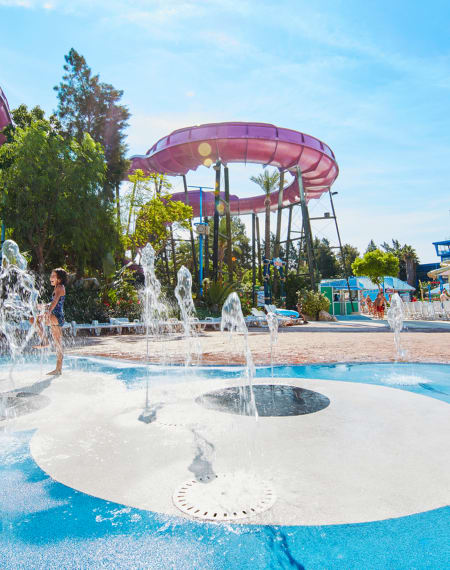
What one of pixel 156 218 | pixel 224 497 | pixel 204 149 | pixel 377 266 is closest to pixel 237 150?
pixel 204 149

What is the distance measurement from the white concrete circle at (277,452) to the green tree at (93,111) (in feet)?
60.5

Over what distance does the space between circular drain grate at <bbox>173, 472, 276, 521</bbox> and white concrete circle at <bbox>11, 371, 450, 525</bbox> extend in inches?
2.2

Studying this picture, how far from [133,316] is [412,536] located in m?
13.8

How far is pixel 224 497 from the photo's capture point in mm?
2021

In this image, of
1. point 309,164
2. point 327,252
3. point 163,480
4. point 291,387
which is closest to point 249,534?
point 163,480

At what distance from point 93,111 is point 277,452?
22.7 metres

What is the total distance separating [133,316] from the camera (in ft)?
48.3

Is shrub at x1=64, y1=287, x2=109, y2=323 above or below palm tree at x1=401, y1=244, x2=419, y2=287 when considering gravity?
below

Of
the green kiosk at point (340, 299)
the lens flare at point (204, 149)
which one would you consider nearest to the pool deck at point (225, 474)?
the lens flare at point (204, 149)

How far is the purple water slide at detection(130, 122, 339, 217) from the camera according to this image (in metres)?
18.8

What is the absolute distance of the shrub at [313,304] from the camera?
20844mm

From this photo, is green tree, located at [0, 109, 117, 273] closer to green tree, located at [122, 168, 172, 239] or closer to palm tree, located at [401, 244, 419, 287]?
green tree, located at [122, 168, 172, 239]

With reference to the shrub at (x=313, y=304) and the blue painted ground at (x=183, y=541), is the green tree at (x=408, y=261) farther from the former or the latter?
the blue painted ground at (x=183, y=541)

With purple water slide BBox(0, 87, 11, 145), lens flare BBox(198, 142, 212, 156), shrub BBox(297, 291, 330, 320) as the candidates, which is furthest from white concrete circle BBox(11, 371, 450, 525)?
lens flare BBox(198, 142, 212, 156)
